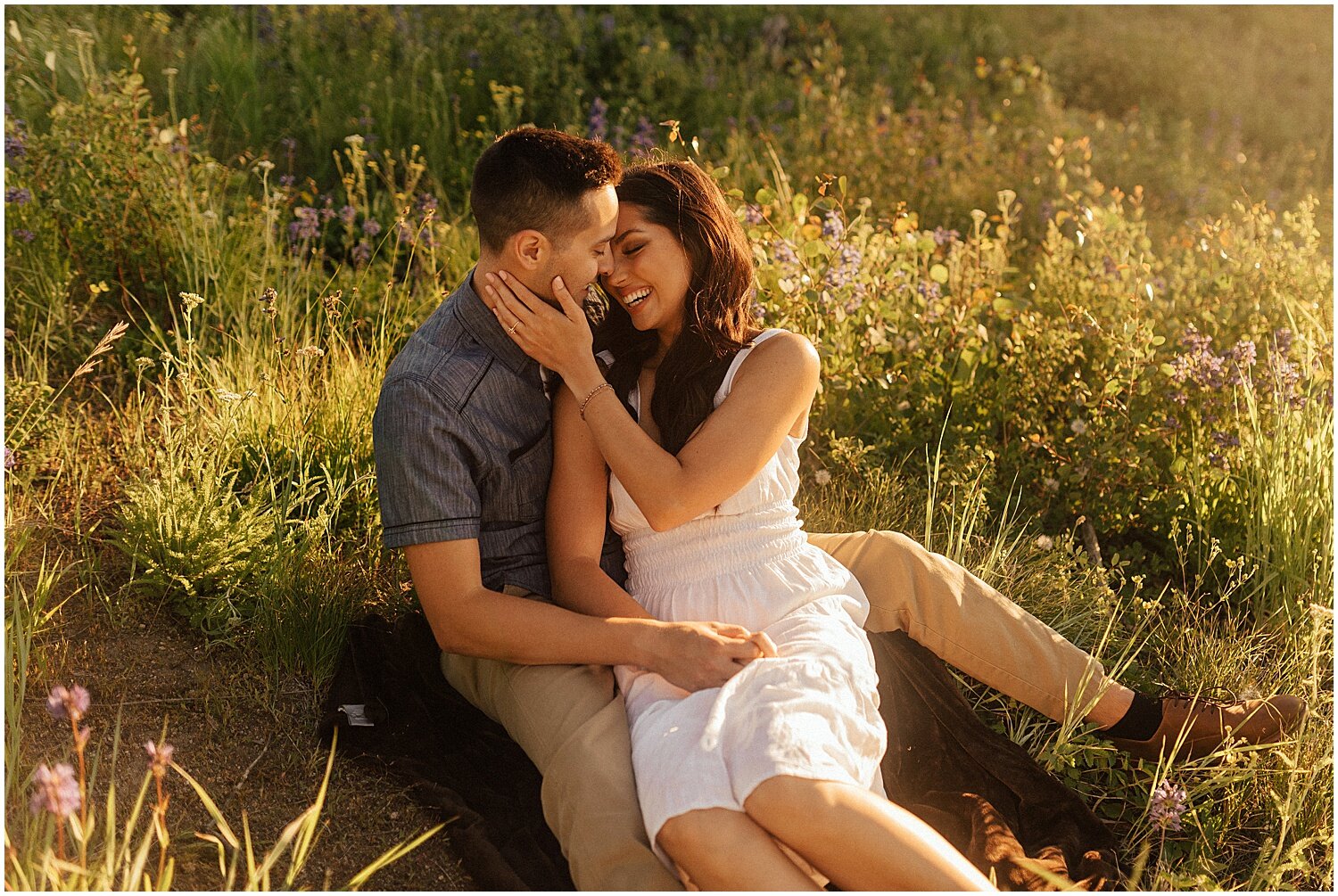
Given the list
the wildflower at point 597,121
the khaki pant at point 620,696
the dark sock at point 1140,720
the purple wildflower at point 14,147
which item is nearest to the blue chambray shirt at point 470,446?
the khaki pant at point 620,696

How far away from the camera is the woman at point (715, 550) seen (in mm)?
2281

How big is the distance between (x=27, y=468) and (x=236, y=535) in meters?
0.85

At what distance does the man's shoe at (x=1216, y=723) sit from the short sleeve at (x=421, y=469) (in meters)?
1.90

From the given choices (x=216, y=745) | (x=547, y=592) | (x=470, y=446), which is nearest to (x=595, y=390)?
(x=470, y=446)

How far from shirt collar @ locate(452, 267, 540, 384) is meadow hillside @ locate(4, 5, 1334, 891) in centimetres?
80

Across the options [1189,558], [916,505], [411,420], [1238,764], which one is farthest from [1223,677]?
[411,420]

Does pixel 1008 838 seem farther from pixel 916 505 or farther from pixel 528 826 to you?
pixel 916 505

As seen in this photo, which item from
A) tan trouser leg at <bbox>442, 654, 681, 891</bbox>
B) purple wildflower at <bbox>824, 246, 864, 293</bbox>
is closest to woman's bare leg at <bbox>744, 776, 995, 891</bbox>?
tan trouser leg at <bbox>442, 654, 681, 891</bbox>

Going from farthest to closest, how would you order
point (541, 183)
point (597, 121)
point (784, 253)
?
point (597, 121), point (784, 253), point (541, 183)

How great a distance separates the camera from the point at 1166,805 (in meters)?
3.00

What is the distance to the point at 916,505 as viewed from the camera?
413cm

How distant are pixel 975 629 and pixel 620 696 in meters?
1.02

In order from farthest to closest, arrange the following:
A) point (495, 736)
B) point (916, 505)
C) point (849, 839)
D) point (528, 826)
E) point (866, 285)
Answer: point (866, 285) → point (916, 505) → point (495, 736) → point (528, 826) → point (849, 839)

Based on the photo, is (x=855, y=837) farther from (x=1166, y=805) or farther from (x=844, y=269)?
(x=844, y=269)
